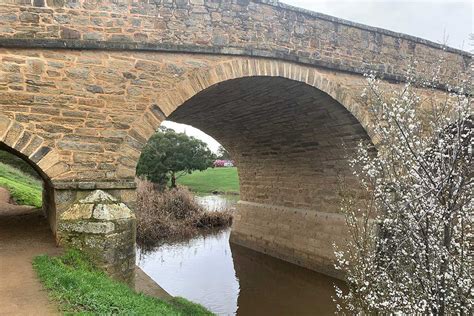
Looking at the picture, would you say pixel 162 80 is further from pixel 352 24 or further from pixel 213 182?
pixel 213 182

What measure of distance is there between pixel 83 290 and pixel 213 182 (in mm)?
28197

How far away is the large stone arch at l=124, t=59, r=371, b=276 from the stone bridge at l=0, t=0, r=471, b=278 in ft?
0.12

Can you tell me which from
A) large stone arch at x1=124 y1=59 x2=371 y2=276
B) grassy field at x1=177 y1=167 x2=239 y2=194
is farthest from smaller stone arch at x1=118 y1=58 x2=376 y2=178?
grassy field at x1=177 y1=167 x2=239 y2=194

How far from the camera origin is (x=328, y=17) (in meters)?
8.58

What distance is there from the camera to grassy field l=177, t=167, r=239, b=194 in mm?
29953

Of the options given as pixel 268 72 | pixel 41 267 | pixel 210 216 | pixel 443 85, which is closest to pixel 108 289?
pixel 41 267

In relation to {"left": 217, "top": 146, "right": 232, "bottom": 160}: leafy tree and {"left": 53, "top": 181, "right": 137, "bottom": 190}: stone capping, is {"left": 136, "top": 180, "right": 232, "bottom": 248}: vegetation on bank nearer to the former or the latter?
{"left": 53, "top": 181, "right": 137, "bottom": 190}: stone capping

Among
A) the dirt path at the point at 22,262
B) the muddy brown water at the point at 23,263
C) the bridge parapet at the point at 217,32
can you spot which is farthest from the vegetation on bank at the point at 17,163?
the bridge parapet at the point at 217,32

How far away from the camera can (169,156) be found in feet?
69.6

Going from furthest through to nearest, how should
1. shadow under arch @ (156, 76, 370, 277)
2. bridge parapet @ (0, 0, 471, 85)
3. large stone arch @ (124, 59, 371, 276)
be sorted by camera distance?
1. shadow under arch @ (156, 76, 370, 277)
2. large stone arch @ (124, 59, 371, 276)
3. bridge parapet @ (0, 0, 471, 85)

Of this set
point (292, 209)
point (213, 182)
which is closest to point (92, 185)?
point (292, 209)

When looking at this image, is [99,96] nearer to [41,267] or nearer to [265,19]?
[41,267]

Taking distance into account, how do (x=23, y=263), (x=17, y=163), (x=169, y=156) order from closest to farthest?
(x=23, y=263) → (x=169, y=156) → (x=17, y=163)

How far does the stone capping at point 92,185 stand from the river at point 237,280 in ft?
10.6
